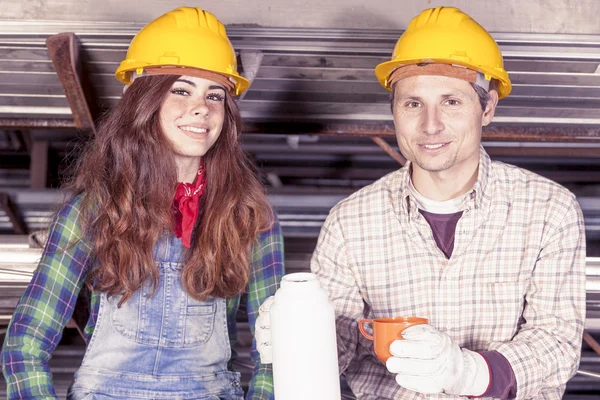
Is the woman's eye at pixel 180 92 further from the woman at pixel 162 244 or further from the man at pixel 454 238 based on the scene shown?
the man at pixel 454 238

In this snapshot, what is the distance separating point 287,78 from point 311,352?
5.40ft

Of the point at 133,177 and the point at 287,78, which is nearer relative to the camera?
the point at 133,177

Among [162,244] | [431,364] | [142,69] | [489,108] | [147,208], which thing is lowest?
[431,364]

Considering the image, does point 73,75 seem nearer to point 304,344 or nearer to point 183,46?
point 183,46

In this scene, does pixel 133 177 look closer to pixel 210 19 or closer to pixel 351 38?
pixel 210 19

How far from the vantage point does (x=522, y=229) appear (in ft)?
7.02

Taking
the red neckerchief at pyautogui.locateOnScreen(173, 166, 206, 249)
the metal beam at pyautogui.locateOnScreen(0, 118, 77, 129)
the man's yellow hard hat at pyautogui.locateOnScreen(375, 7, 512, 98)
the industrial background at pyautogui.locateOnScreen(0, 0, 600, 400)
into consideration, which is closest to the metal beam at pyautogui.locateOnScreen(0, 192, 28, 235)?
the industrial background at pyautogui.locateOnScreen(0, 0, 600, 400)

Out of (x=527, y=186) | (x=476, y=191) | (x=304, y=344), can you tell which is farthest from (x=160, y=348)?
(x=527, y=186)

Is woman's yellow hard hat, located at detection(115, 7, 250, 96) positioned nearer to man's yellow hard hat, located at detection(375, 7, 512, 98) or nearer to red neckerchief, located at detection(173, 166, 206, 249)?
red neckerchief, located at detection(173, 166, 206, 249)

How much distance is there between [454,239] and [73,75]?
160cm

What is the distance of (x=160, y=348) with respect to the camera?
6.74 ft

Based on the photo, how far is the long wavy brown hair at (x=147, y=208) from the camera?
6.75 ft

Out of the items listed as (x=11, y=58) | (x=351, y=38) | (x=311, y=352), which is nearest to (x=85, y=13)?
(x=11, y=58)

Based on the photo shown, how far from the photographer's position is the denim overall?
2004 millimetres
